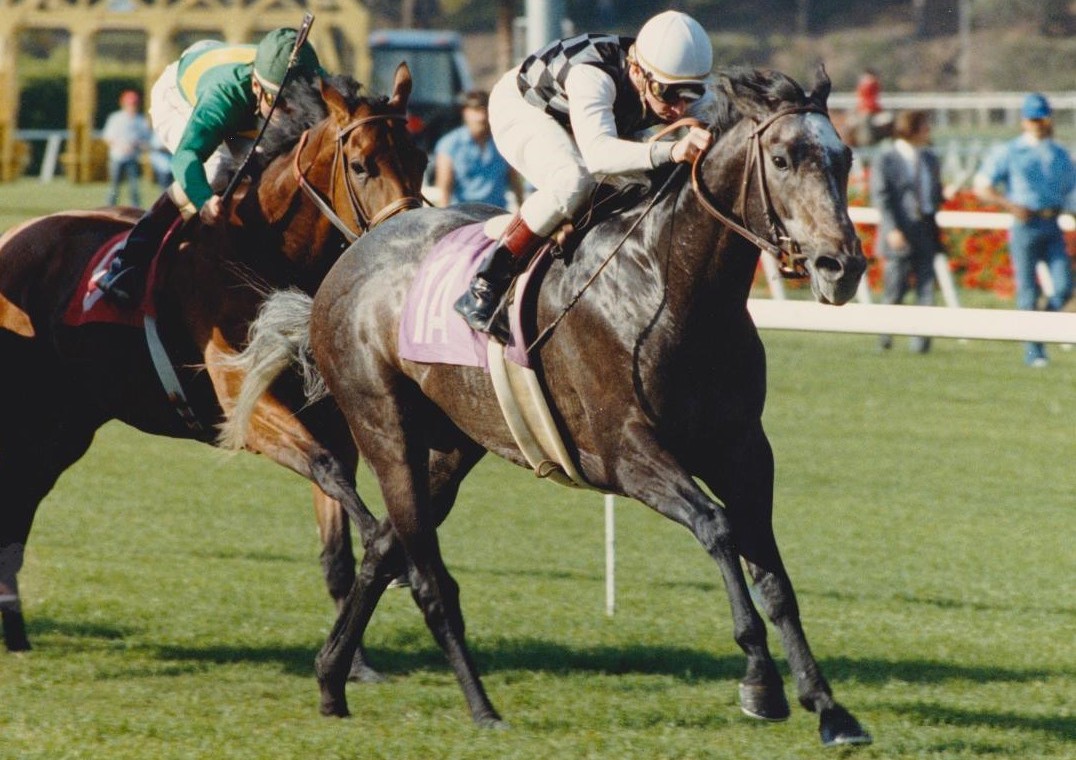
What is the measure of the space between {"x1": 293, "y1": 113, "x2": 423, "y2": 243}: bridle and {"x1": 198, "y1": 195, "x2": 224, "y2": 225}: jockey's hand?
0.27 m

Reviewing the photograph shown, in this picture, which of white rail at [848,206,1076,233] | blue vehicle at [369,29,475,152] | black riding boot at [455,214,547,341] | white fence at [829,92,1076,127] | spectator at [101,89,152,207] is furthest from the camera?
blue vehicle at [369,29,475,152]

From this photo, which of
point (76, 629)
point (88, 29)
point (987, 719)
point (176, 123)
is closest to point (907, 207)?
point (176, 123)

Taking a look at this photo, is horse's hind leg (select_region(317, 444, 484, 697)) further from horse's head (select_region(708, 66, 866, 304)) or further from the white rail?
the white rail

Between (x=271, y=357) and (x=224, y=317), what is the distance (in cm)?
37

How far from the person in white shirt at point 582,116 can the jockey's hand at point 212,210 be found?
1.14m

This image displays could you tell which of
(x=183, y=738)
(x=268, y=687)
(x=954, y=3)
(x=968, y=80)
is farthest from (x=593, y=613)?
(x=954, y=3)

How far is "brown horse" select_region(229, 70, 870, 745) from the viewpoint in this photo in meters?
4.34

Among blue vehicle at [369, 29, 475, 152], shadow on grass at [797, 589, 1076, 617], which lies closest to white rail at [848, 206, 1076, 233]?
shadow on grass at [797, 589, 1076, 617]

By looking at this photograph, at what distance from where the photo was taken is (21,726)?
16.8 ft

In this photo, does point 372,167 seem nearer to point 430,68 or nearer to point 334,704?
point 334,704

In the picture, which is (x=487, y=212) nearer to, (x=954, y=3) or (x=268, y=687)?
(x=268, y=687)

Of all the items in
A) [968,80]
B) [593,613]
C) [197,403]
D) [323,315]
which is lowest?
[968,80]

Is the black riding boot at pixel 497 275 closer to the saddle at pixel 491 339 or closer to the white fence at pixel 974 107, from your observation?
the saddle at pixel 491 339

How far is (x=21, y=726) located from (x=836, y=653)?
2650mm
